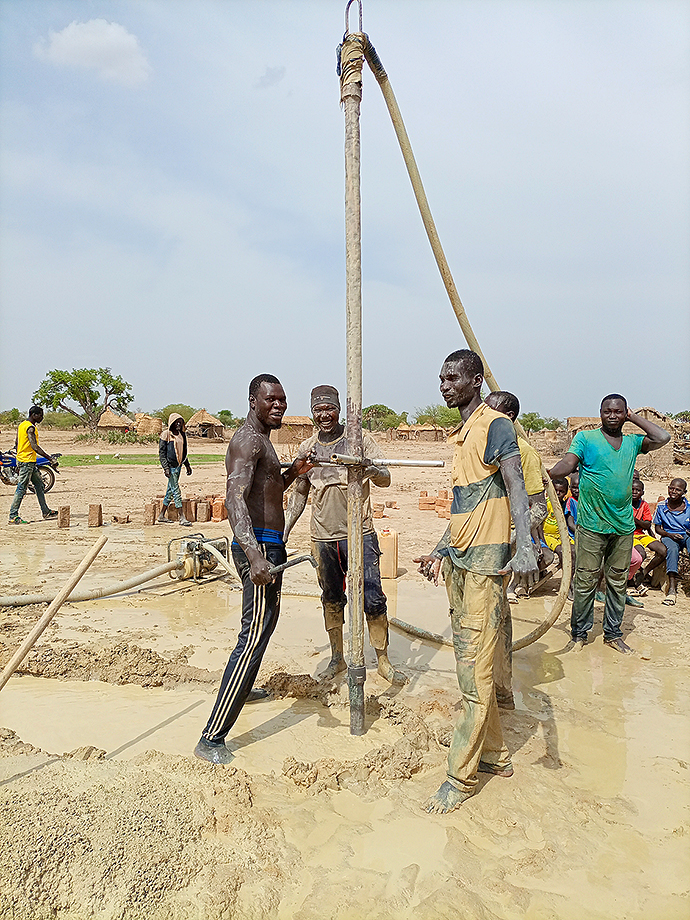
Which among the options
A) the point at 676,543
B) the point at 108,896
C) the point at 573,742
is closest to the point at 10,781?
the point at 108,896

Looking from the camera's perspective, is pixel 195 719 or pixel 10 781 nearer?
pixel 10 781

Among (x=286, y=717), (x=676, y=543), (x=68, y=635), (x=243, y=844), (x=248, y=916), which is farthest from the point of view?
(x=676, y=543)

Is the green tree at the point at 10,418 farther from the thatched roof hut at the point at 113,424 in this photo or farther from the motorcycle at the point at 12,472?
the motorcycle at the point at 12,472

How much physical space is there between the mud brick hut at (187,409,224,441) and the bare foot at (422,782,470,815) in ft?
116

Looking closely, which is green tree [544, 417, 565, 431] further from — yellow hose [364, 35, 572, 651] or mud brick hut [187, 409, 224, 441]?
yellow hose [364, 35, 572, 651]

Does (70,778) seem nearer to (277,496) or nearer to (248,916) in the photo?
(248,916)

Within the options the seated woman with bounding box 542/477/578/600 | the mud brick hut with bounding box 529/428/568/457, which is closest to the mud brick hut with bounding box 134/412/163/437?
the mud brick hut with bounding box 529/428/568/457

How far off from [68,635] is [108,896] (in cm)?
319

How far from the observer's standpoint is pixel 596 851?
240cm

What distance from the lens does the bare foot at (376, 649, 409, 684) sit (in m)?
4.08

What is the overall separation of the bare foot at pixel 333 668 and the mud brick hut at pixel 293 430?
26.9 meters

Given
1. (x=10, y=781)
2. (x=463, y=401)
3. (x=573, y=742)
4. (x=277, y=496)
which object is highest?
(x=463, y=401)

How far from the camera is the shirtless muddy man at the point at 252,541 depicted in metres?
3.02

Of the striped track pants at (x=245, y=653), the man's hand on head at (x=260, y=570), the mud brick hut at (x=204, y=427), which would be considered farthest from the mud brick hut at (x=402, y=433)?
the man's hand on head at (x=260, y=570)
